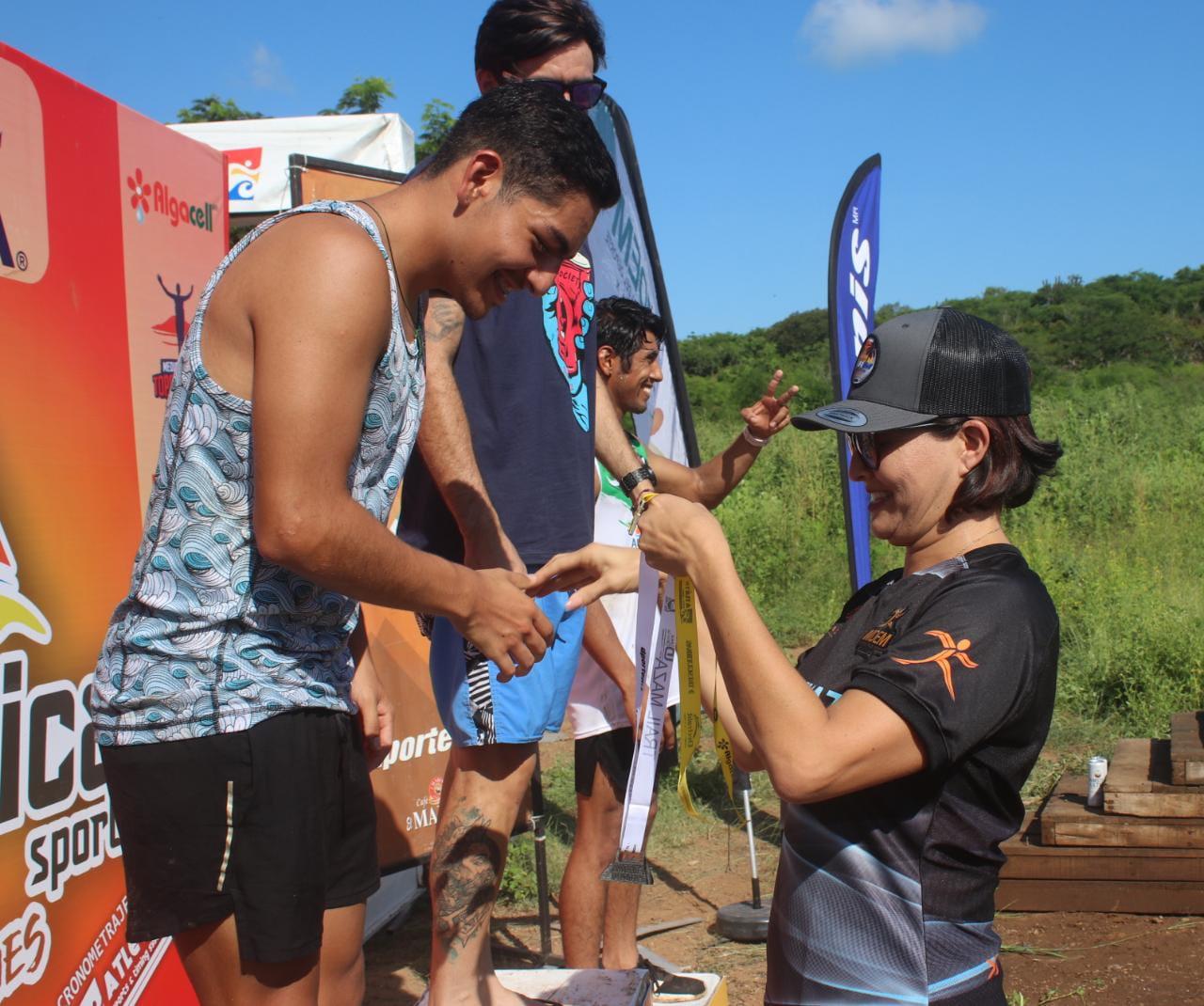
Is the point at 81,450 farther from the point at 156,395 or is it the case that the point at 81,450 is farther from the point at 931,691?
the point at 931,691

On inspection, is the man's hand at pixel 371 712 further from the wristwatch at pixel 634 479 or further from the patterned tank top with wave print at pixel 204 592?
the wristwatch at pixel 634 479

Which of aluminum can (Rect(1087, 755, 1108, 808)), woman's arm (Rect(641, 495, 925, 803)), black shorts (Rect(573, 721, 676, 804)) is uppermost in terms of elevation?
woman's arm (Rect(641, 495, 925, 803))

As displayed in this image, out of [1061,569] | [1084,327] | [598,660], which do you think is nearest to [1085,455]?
[1061,569]

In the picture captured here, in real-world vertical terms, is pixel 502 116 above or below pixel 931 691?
above

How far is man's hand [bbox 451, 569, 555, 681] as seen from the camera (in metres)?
2.05

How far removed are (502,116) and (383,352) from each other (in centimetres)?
53

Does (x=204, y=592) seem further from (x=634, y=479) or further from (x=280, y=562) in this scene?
(x=634, y=479)

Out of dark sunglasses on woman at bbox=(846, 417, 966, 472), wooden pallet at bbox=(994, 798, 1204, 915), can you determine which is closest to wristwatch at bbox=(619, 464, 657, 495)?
dark sunglasses on woman at bbox=(846, 417, 966, 472)

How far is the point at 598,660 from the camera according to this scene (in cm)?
390

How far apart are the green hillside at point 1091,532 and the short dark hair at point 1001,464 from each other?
562 cm

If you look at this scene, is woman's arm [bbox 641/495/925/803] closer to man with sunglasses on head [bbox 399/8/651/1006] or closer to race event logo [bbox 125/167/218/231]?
man with sunglasses on head [bbox 399/8/651/1006]

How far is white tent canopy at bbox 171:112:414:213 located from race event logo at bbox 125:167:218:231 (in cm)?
617

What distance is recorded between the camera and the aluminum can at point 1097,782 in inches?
187

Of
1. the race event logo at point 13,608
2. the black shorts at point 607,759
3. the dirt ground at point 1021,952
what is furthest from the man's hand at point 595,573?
the dirt ground at point 1021,952
